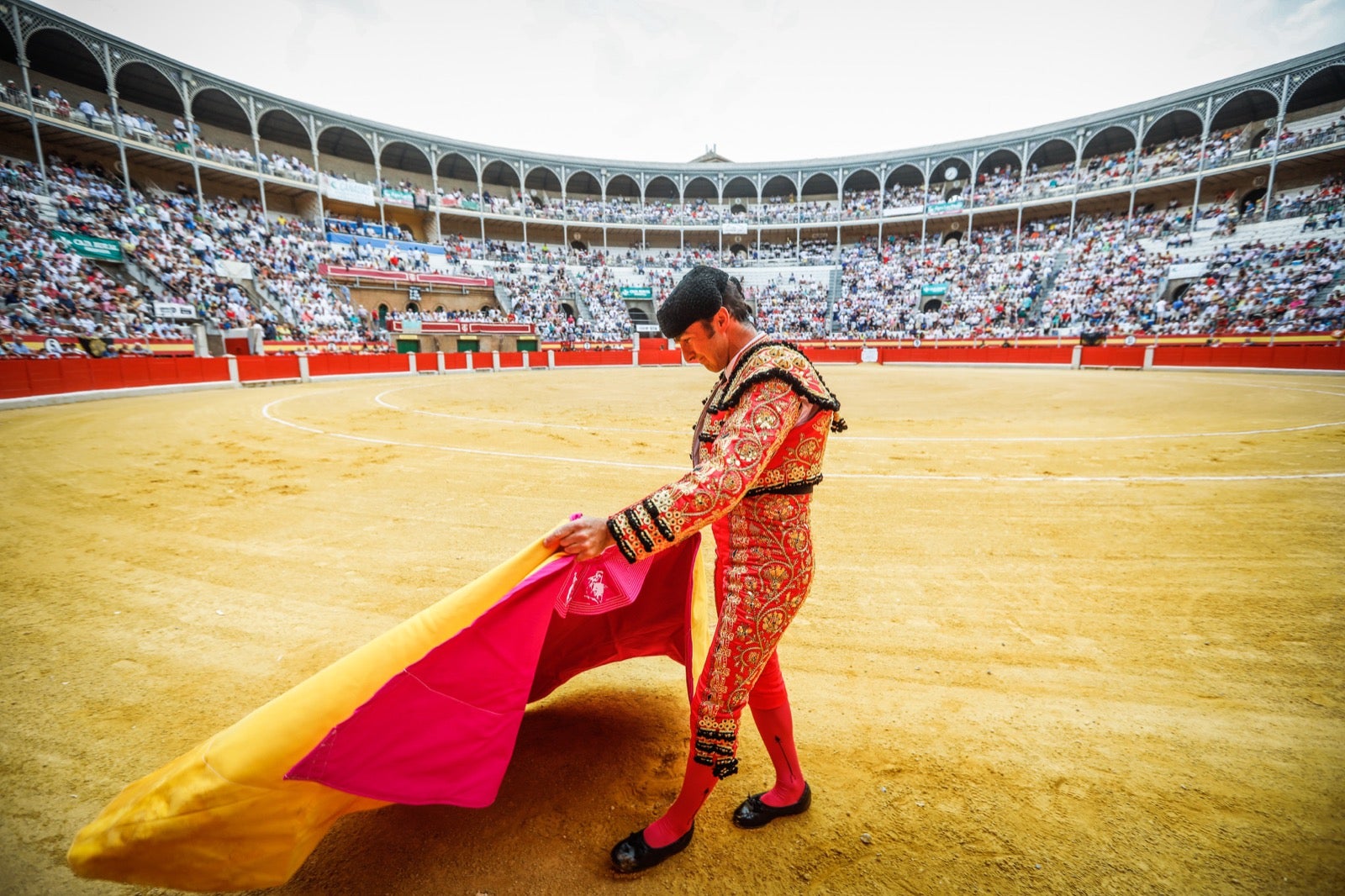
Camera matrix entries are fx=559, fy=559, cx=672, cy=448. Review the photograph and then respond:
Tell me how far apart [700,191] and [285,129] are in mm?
26695

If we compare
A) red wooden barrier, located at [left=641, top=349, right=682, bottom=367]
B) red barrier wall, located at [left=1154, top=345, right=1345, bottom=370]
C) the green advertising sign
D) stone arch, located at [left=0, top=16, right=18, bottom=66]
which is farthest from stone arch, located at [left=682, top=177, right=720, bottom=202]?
stone arch, located at [left=0, top=16, right=18, bottom=66]

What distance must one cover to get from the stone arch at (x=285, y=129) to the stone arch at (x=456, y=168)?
283 inches

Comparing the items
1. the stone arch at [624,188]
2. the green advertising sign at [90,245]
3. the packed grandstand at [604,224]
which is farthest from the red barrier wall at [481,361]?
the stone arch at [624,188]

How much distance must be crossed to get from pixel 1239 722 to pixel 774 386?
6.91ft

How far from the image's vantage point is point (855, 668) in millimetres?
2355

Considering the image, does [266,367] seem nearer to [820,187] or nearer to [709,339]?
[709,339]

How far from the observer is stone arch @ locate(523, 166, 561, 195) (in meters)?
39.1

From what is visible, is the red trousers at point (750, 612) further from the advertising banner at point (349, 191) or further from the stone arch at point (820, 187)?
the stone arch at point (820, 187)

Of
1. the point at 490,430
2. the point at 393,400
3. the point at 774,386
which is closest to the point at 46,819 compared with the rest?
the point at 774,386

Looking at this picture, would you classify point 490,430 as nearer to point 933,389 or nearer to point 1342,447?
point 1342,447

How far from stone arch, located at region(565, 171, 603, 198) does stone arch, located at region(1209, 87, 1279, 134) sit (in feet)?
115

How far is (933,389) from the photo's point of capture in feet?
46.1

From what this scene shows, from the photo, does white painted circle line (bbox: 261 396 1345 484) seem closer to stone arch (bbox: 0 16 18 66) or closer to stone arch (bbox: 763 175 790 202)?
stone arch (bbox: 0 16 18 66)

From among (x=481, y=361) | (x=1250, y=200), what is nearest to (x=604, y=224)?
A: (x=481, y=361)
